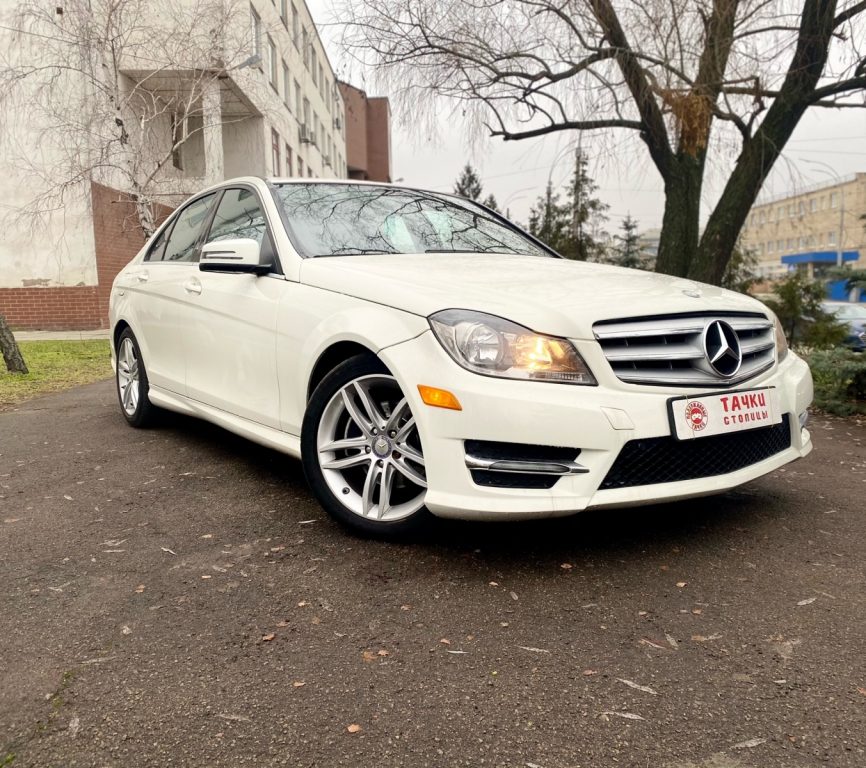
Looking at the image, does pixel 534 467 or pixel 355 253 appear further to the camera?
pixel 355 253

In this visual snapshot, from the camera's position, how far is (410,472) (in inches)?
111

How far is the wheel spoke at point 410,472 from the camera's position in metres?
2.77

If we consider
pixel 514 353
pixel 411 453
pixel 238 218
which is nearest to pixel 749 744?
pixel 514 353

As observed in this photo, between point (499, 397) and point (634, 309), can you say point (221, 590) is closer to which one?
point (499, 397)

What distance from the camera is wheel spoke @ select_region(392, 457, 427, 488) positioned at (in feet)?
9.09

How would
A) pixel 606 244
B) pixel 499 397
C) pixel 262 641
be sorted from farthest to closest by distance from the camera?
pixel 606 244 → pixel 499 397 → pixel 262 641

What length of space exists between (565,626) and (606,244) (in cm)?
2840

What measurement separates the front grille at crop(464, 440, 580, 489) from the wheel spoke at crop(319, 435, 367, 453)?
55 centimetres

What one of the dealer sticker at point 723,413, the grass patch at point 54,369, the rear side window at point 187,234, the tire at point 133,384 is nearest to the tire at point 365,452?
the dealer sticker at point 723,413

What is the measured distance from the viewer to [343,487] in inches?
122

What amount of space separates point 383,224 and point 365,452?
1389 mm

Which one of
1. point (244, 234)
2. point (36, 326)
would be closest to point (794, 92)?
point (244, 234)

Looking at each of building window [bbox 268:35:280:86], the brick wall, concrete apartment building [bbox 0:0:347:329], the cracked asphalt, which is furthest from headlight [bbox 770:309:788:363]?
building window [bbox 268:35:280:86]

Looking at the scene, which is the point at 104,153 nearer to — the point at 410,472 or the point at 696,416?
the point at 410,472
